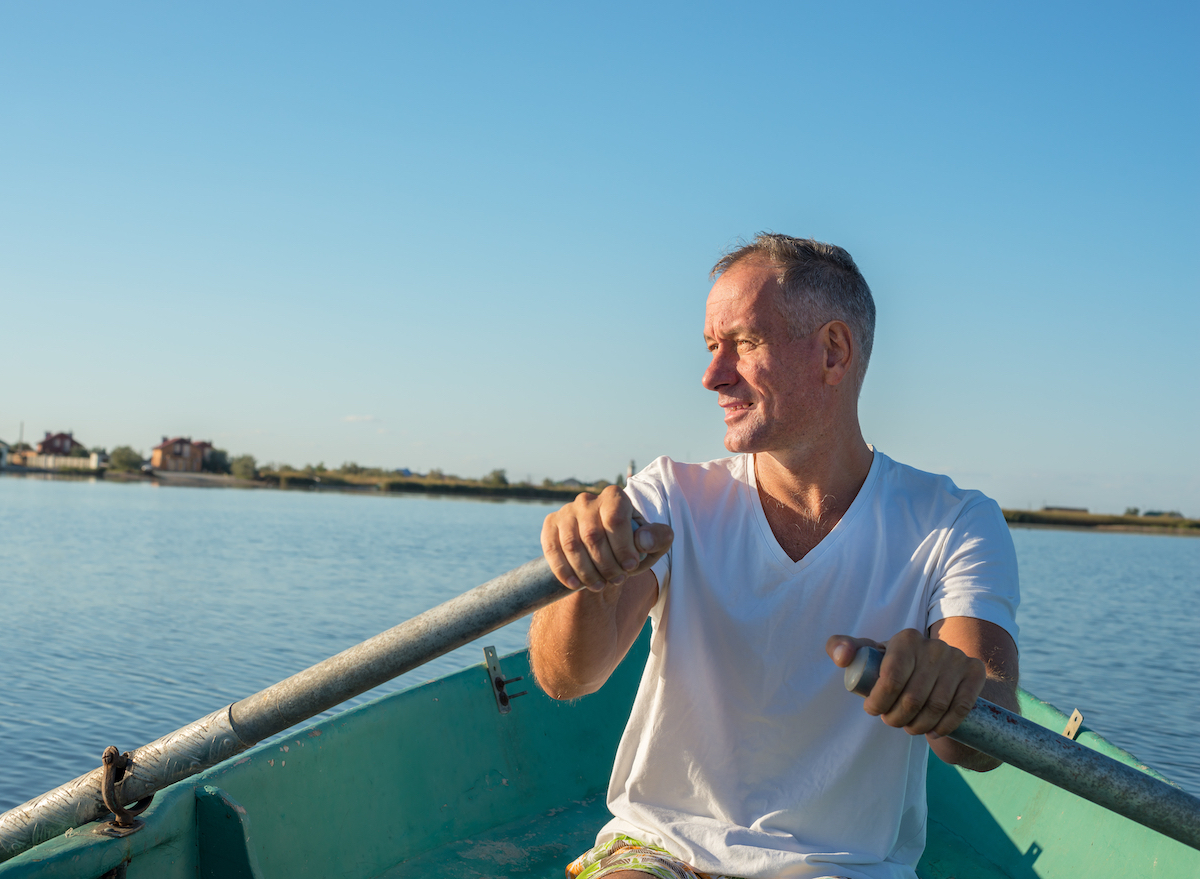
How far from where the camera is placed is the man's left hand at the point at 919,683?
1.55m

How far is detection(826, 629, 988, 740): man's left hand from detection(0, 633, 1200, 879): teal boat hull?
1.66 metres

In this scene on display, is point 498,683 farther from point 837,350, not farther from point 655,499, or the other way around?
point 837,350

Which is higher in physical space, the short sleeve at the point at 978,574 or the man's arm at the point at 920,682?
the short sleeve at the point at 978,574

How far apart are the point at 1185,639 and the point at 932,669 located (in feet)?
49.5

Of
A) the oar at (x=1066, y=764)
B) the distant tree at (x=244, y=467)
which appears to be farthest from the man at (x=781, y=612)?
the distant tree at (x=244, y=467)

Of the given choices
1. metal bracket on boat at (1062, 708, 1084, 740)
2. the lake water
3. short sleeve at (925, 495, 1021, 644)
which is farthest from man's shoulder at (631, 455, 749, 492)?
the lake water

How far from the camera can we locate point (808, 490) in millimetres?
2453

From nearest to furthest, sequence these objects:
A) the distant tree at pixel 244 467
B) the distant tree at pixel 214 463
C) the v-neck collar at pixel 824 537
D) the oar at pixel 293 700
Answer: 1. the oar at pixel 293 700
2. the v-neck collar at pixel 824 537
3. the distant tree at pixel 244 467
4. the distant tree at pixel 214 463

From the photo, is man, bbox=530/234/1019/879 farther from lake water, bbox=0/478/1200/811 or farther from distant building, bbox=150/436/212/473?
distant building, bbox=150/436/212/473

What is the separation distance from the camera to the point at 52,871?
6.24ft

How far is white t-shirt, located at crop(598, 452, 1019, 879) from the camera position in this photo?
6.93ft

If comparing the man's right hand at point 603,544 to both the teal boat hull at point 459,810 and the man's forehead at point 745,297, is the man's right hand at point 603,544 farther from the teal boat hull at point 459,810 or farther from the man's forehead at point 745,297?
the teal boat hull at point 459,810

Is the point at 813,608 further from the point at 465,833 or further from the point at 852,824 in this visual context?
the point at 465,833

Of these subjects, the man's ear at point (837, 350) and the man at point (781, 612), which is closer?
the man at point (781, 612)
